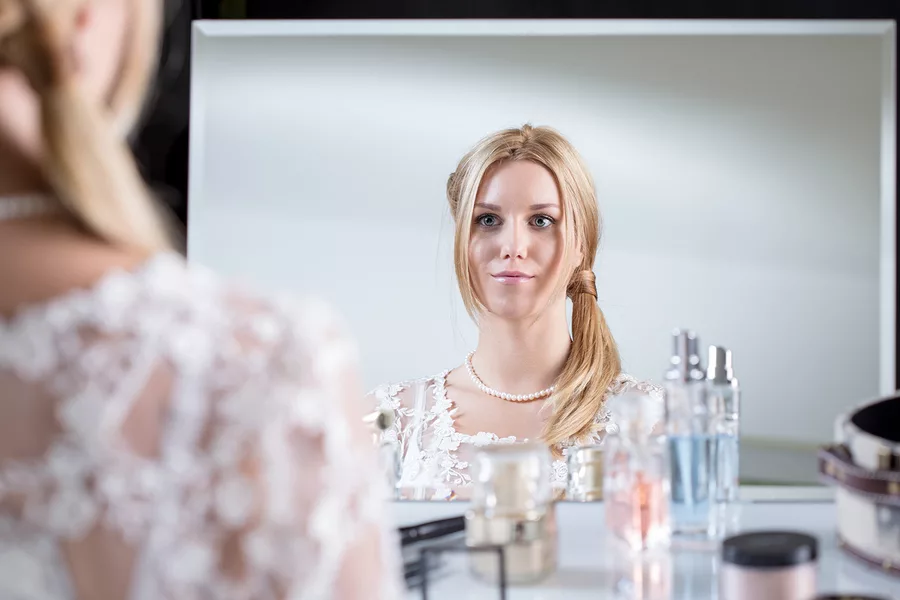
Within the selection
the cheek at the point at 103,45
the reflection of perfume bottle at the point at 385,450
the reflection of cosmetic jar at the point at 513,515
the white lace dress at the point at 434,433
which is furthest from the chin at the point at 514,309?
the cheek at the point at 103,45

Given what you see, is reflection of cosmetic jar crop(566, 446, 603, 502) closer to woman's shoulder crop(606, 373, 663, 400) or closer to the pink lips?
woman's shoulder crop(606, 373, 663, 400)

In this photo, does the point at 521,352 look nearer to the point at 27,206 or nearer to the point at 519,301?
the point at 519,301

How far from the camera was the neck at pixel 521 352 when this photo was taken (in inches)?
48.8

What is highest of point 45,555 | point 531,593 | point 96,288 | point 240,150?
point 240,150

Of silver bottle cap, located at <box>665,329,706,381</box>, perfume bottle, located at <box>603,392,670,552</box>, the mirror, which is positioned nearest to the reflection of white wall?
the mirror

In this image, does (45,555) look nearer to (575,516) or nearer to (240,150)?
(575,516)

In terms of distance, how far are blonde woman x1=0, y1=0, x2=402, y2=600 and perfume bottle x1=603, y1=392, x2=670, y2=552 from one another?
0.46 meters

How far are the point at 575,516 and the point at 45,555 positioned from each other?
1.89ft

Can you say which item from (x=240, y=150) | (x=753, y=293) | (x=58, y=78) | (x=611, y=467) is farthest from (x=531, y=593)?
(x=240, y=150)

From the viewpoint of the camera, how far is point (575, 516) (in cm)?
84

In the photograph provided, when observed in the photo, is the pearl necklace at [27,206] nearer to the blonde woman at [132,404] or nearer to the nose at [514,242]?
the blonde woman at [132,404]

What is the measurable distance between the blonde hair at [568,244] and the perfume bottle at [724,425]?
9.1 inches

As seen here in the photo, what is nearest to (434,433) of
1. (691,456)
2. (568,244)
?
(568,244)

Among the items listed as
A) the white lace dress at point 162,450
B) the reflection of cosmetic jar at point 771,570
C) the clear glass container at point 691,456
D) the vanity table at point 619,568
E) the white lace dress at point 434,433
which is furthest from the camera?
the white lace dress at point 434,433
